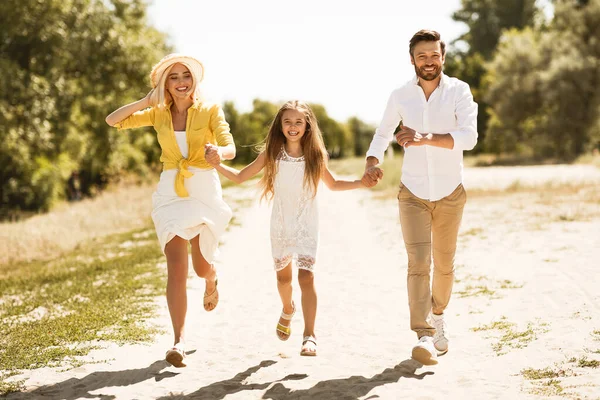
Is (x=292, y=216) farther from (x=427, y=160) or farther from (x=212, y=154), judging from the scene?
(x=427, y=160)

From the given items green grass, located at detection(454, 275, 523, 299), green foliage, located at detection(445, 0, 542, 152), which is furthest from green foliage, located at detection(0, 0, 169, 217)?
green foliage, located at detection(445, 0, 542, 152)

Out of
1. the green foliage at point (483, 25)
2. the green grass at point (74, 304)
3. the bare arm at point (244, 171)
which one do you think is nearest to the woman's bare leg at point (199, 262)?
the bare arm at point (244, 171)

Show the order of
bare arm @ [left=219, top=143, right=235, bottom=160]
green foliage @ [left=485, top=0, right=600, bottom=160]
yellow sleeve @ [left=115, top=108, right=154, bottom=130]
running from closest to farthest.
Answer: bare arm @ [left=219, top=143, right=235, bottom=160]
yellow sleeve @ [left=115, top=108, right=154, bottom=130]
green foliage @ [left=485, top=0, right=600, bottom=160]

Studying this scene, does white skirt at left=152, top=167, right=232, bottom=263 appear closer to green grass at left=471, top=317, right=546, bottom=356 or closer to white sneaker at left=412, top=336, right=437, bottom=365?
white sneaker at left=412, top=336, right=437, bottom=365

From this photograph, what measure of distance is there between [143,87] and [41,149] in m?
5.68

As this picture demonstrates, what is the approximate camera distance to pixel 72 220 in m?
21.4

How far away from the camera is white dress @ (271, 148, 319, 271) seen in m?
5.90

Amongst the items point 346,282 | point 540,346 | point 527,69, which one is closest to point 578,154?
point 527,69

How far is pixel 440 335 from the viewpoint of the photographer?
19.6ft

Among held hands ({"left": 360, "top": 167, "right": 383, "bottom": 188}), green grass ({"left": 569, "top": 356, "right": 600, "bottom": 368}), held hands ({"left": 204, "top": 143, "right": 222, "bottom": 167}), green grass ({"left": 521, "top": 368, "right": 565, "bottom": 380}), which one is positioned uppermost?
held hands ({"left": 204, "top": 143, "right": 222, "bottom": 167})

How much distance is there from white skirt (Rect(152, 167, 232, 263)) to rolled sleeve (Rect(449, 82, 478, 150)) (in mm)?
2037

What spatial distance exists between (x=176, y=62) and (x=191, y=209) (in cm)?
128

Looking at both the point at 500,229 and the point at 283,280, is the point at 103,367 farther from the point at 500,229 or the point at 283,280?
the point at 500,229

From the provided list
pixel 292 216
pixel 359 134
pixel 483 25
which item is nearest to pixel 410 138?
pixel 292 216
